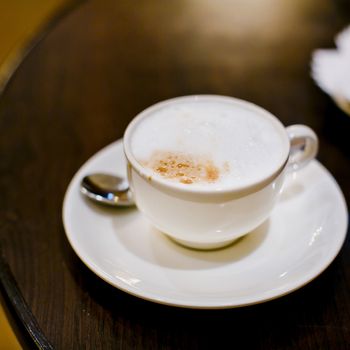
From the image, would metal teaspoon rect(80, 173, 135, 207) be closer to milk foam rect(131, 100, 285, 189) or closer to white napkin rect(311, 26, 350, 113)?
milk foam rect(131, 100, 285, 189)

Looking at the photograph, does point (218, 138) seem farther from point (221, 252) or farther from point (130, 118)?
point (130, 118)

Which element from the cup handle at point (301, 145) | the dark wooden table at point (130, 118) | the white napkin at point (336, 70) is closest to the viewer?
the dark wooden table at point (130, 118)

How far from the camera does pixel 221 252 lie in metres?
0.63

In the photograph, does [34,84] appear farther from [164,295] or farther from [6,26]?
[6,26]

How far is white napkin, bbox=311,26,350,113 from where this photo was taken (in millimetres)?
840

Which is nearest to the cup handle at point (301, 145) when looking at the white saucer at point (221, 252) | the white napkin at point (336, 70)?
the white saucer at point (221, 252)

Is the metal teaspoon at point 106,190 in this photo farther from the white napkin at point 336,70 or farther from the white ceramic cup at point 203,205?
the white napkin at point 336,70

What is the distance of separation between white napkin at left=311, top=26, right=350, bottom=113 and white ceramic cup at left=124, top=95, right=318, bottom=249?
262 mm

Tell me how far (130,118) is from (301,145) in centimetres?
34

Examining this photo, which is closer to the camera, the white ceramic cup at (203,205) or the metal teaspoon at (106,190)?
the white ceramic cup at (203,205)

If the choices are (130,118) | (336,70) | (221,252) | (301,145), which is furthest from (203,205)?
(336,70)

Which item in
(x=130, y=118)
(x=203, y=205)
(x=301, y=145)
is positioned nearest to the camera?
(x=203, y=205)

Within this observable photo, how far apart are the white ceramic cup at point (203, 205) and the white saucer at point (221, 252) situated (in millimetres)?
33

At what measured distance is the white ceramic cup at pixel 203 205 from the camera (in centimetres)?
54
